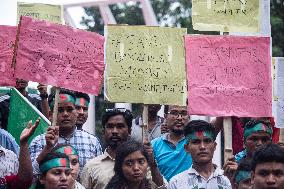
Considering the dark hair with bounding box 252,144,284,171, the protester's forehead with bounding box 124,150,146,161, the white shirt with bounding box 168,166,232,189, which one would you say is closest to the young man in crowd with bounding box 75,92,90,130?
the protester's forehead with bounding box 124,150,146,161

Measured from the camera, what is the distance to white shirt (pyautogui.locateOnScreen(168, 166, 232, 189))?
18.8ft

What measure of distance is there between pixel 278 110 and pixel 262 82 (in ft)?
1.56

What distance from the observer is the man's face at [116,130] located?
6.28 m

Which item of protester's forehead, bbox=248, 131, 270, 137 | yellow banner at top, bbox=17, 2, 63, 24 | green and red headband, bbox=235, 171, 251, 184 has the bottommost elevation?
green and red headband, bbox=235, 171, 251, 184

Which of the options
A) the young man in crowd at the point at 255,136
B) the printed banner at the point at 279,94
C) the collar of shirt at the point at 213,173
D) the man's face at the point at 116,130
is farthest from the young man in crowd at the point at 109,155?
the printed banner at the point at 279,94

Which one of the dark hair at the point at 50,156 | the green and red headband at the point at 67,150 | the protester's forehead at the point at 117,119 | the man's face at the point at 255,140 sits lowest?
the dark hair at the point at 50,156

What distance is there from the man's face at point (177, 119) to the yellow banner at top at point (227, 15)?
0.98 metres

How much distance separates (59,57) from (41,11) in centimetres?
288

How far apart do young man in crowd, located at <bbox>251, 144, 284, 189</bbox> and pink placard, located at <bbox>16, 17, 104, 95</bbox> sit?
1553 mm

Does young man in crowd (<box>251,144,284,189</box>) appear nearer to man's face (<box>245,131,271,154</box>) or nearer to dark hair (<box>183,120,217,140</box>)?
dark hair (<box>183,120,217,140</box>)

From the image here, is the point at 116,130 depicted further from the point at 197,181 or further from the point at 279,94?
the point at 279,94

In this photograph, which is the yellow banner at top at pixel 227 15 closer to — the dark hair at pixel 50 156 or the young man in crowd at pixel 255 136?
the young man in crowd at pixel 255 136

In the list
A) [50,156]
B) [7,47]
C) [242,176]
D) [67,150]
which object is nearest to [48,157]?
[50,156]

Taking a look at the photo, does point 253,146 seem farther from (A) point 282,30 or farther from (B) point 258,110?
(A) point 282,30
